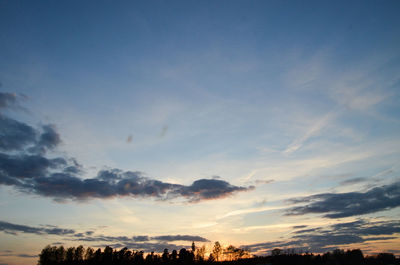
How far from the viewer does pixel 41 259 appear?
19288 cm
